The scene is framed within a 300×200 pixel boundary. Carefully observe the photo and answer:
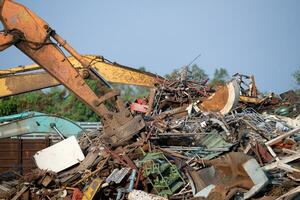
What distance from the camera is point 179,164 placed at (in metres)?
8.51

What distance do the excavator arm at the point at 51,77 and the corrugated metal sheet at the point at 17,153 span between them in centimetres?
217

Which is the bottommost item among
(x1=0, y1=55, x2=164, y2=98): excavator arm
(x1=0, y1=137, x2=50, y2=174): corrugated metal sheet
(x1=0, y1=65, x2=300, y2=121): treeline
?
(x1=0, y1=137, x2=50, y2=174): corrugated metal sheet

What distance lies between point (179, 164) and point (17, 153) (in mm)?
5810

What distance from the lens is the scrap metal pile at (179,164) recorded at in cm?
798

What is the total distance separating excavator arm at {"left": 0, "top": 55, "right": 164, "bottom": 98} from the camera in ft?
32.6

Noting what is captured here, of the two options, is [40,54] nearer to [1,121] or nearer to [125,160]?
[125,160]

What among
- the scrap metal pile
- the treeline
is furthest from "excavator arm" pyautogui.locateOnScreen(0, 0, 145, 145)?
the treeline

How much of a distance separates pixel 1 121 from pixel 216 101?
5896 mm

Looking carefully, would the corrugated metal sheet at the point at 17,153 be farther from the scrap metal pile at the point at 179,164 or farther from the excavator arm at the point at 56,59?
the excavator arm at the point at 56,59

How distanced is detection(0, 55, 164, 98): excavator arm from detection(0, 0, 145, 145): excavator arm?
0.48m

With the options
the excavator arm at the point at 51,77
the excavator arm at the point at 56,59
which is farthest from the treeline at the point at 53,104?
the excavator arm at the point at 56,59

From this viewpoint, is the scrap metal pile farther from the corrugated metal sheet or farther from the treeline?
the treeline

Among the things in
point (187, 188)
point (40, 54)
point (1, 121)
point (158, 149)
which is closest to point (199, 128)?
point (158, 149)

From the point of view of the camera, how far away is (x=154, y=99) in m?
12.8
